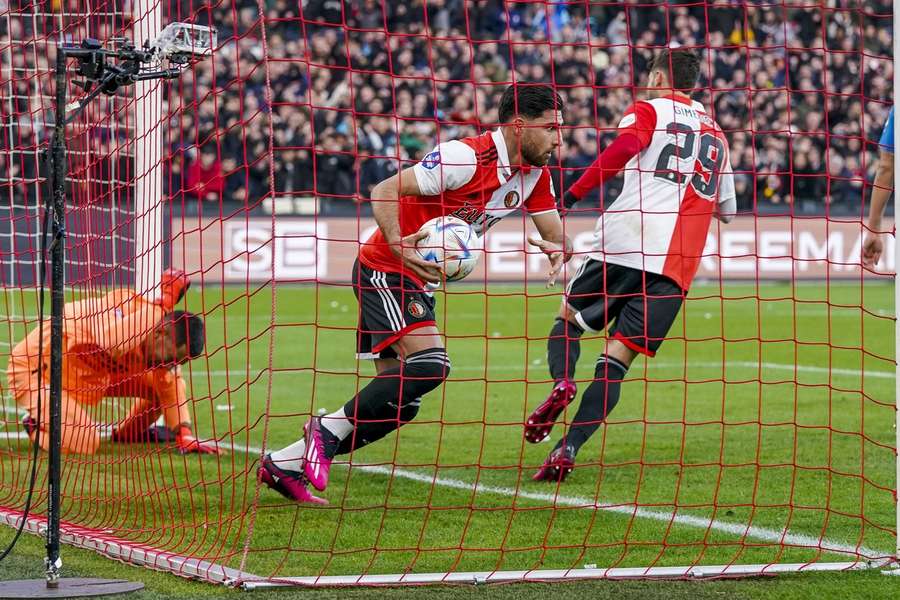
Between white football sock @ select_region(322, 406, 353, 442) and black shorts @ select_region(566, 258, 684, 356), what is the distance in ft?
4.86

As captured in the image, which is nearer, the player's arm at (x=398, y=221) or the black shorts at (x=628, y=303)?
the player's arm at (x=398, y=221)

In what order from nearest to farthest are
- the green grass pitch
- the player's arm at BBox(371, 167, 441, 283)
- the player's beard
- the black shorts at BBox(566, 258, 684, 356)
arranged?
the green grass pitch < the player's arm at BBox(371, 167, 441, 283) < the player's beard < the black shorts at BBox(566, 258, 684, 356)

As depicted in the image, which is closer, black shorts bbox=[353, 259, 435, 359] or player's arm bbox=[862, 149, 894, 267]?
black shorts bbox=[353, 259, 435, 359]

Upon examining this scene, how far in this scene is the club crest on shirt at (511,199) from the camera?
18.3 feet

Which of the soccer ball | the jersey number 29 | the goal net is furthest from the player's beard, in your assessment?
the jersey number 29

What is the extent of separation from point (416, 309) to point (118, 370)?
7.10 feet

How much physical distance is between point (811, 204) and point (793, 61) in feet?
10.7

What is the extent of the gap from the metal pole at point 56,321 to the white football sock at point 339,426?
1.44 meters

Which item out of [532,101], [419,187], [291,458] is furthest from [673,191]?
[291,458]

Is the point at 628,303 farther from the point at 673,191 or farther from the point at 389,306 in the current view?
the point at 389,306

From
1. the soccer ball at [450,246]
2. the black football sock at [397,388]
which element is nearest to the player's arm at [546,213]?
the soccer ball at [450,246]

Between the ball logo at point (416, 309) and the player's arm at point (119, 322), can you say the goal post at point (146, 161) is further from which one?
the ball logo at point (416, 309)

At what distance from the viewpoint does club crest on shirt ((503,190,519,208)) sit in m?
5.58

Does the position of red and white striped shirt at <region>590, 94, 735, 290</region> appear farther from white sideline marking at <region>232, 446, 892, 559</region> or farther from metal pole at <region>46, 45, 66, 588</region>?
metal pole at <region>46, 45, 66, 588</region>
